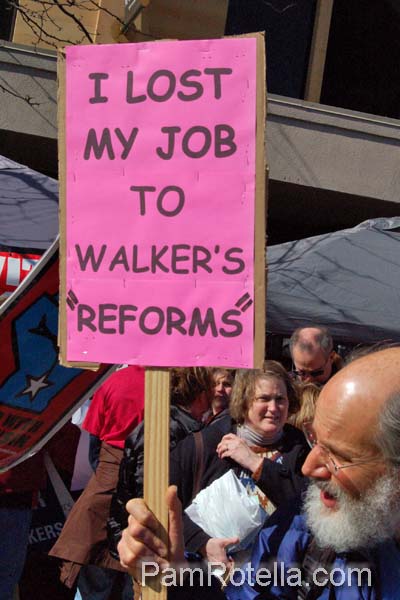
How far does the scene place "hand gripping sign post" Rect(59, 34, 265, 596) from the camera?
228 cm

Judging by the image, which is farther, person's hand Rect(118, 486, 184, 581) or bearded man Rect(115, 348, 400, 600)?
person's hand Rect(118, 486, 184, 581)

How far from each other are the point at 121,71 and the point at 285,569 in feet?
4.54

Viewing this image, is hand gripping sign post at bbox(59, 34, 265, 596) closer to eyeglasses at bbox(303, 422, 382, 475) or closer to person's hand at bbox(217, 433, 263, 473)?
eyeglasses at bbox(303, 422, 382, 475)

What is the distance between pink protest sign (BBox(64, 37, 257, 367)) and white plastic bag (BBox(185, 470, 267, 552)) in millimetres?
1141

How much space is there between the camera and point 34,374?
3014 millimetres

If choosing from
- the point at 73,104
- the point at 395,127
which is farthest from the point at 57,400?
the point at 395,127

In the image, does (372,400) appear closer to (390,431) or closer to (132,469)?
(390,431)

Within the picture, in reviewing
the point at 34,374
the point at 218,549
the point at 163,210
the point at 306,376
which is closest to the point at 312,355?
the point at 306,376

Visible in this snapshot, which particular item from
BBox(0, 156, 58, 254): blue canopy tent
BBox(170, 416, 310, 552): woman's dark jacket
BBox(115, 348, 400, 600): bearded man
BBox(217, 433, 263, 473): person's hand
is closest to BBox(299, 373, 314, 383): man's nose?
BBox(170, 416, 310, 552): woman's dark jacket

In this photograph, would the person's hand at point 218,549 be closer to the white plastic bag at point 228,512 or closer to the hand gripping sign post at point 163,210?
the white plastic bag at point 228,512

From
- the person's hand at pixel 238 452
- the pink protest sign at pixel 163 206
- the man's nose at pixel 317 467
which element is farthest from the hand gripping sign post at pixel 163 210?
the person's hand at pixel 238 452

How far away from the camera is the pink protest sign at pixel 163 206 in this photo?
2.28 m

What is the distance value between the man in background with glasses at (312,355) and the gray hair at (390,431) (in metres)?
3.01

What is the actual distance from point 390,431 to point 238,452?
1.61 meters
